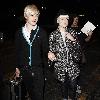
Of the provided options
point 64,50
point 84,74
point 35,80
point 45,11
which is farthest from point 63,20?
point 45,11

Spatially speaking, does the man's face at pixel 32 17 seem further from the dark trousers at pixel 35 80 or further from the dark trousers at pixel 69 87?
the dark trousers at pixel 69 87

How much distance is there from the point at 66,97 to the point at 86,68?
17.6 ft

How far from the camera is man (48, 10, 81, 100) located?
6363mm

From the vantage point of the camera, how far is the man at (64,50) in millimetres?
6363

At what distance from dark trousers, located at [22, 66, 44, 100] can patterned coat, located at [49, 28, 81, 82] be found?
75 centimetres

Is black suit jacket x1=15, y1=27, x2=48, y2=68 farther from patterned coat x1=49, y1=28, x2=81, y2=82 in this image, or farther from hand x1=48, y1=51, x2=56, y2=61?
patterned coat x1=49, y1=28, x2=81, y2=82

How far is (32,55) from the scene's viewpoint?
571 centimetres

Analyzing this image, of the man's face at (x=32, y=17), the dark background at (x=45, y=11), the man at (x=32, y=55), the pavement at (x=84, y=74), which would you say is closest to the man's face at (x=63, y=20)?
the man at (x=32, y=55)

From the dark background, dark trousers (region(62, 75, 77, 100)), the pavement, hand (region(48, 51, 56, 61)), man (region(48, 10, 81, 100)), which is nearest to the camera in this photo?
hand (region(48, 51, 56, 61))

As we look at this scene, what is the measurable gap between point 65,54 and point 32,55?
3.03 ft

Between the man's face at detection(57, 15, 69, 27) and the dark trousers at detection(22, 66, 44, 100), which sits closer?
the dark trousers at detection(22, 66, 44, 100)

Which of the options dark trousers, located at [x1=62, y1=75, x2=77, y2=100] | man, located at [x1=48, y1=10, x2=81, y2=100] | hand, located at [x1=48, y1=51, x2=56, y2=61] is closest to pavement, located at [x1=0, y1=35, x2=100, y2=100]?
dark trousers, located at [x1=62, y1=75, x2=77, y2=100]

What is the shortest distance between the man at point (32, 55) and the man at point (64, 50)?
0.60 meters

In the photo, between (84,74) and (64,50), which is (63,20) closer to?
(64,50)
